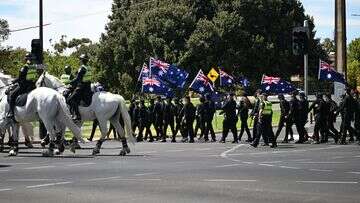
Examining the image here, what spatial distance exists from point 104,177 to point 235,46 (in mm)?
55313

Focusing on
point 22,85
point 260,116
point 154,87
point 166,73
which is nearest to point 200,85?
point 166,73

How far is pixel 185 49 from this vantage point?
68.9m

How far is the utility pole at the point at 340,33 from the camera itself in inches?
1382

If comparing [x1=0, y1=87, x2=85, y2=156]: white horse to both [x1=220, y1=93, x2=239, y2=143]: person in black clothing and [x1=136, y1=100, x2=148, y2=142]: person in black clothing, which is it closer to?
[x1=220, y1=93, x2=239, y2=143]: person in black clothing

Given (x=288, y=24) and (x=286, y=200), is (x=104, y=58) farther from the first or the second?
(x=286, y=200)

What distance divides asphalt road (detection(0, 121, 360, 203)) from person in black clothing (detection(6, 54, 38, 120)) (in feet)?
4.96

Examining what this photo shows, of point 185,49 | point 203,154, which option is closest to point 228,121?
point 203,154

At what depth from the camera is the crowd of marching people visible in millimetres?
25109

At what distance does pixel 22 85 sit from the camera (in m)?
21.0

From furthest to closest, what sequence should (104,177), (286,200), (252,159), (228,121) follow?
(228,121) < (252,159) < (104,177) < (286,200)

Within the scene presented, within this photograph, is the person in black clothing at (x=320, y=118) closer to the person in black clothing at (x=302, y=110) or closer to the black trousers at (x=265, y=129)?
the person in black clothing at (x=302, y=110)

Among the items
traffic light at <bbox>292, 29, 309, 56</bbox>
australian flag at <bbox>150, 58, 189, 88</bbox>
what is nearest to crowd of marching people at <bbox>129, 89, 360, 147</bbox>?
traffic light at <bbox>292, 29, 309, 56</bbox>

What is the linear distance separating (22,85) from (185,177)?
8.48m

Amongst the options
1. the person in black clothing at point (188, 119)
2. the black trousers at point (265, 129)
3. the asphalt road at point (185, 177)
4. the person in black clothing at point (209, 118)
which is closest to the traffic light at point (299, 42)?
the person in black clothing at point (209, 118)
